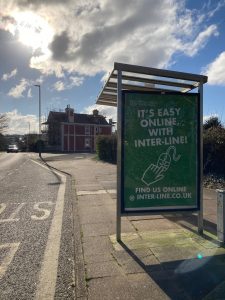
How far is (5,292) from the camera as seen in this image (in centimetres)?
414

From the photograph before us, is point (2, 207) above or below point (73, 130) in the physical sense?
below

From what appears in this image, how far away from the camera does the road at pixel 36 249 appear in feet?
13.9

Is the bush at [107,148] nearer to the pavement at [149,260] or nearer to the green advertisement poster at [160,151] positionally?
the pavement at [149,260]

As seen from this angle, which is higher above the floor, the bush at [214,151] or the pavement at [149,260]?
the bush at [214,151]

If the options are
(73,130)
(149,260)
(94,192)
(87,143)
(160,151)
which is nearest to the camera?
(149,260)

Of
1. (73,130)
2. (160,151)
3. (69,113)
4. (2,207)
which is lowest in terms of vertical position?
(2,207)

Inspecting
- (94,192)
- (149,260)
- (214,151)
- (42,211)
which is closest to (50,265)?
(149,260)

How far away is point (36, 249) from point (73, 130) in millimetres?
71092

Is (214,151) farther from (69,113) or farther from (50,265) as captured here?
(69,113)

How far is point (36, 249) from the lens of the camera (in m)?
5.76

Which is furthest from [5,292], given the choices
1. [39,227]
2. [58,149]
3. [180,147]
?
[58,149]

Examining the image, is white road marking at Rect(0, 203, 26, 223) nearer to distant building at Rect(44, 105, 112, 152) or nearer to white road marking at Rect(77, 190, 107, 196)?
white road marking at Rect(77, 190, 107, 196)

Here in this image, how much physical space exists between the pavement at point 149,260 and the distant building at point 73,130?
68.2 metres

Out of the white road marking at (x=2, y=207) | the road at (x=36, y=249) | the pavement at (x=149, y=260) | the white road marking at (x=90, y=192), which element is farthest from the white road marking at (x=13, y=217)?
the white road marking at (x=90, y=192)
